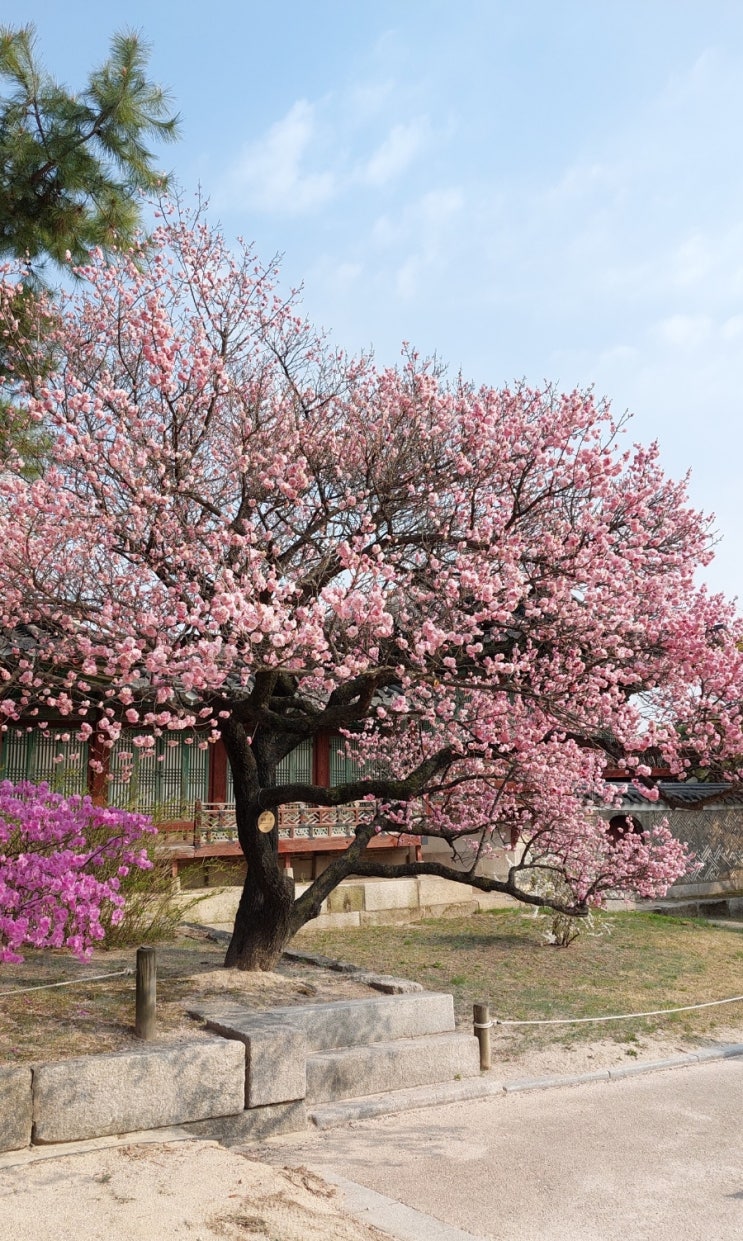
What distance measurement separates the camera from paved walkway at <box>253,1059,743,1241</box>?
5.29 m

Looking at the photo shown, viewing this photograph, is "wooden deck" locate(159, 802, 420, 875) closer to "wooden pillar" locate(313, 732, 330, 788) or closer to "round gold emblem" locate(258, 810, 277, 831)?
"wooden pillar" locate(313, 732, 330, 788)

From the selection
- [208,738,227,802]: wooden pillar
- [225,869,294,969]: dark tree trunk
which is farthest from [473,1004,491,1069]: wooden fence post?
[208,738,227,802]: wooden pillar

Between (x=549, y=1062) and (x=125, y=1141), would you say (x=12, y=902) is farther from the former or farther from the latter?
(x=549, y=1062)

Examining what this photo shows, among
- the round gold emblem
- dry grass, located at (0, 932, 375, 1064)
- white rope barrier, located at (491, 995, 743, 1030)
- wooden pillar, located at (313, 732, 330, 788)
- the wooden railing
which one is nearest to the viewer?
dry grass, located at (0, 932, 375, 1064)

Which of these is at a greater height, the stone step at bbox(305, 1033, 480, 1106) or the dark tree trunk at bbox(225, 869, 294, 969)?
the dark tree trunk at bbox(225, 869, 294, 969)

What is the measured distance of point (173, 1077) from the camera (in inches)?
256

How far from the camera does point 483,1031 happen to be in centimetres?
849

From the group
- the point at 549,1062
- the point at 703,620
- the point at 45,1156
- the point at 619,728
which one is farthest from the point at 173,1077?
the point at 703,620

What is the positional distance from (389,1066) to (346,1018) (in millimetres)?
529

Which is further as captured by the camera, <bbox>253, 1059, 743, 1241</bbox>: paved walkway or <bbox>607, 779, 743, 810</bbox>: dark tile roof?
<bbox>607, 779, 743, 810</bbox>: dark tile roof

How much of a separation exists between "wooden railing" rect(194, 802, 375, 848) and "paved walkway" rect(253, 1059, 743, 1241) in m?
8.68

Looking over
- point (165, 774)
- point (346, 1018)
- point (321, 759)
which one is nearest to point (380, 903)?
point (321, 759)

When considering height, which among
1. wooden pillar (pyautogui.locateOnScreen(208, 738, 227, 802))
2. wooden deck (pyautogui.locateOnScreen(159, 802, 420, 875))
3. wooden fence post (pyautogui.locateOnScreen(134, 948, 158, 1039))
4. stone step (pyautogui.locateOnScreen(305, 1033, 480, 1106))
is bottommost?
stone step (pyautogui.locateOnScreen(305, 1033, 480, 1106))

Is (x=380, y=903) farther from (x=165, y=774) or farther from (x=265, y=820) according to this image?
(x=265, y=820)
